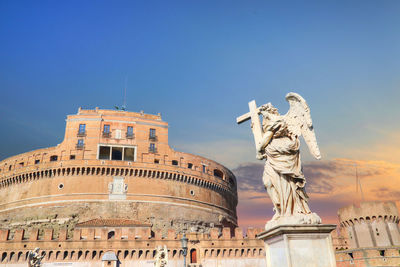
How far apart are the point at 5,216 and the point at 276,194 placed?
43.0 m

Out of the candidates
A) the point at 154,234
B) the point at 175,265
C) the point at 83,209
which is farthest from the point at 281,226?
the point at 83,209

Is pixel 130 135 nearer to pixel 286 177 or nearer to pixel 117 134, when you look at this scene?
pixel 117 134

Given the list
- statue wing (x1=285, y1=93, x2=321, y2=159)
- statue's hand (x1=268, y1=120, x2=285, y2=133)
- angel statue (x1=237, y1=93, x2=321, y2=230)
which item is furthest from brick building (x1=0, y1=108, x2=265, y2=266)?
statue's hand (x1=268, y1=120, x2=285, y2=133)

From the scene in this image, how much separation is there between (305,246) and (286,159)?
3.83 ft

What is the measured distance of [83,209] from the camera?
35.6 meters

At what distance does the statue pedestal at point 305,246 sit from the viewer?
12.9 feet

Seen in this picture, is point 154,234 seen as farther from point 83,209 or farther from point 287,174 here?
point 287,174

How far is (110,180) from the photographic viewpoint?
37.1 metres

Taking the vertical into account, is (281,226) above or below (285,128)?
below

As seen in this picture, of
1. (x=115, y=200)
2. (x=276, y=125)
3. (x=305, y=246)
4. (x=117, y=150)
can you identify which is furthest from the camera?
(x=117, y=150)

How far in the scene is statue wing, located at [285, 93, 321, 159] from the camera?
15.6 ft

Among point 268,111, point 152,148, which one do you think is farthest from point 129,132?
point 268,111

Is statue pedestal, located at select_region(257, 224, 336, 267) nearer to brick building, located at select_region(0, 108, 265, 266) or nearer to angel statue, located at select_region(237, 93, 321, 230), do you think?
angel statue, located at select_region(237, 93, 321, 230)

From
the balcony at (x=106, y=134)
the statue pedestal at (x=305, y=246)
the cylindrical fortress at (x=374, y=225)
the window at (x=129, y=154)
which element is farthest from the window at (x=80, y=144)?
the statue pedestal at (x=305, y=246)
